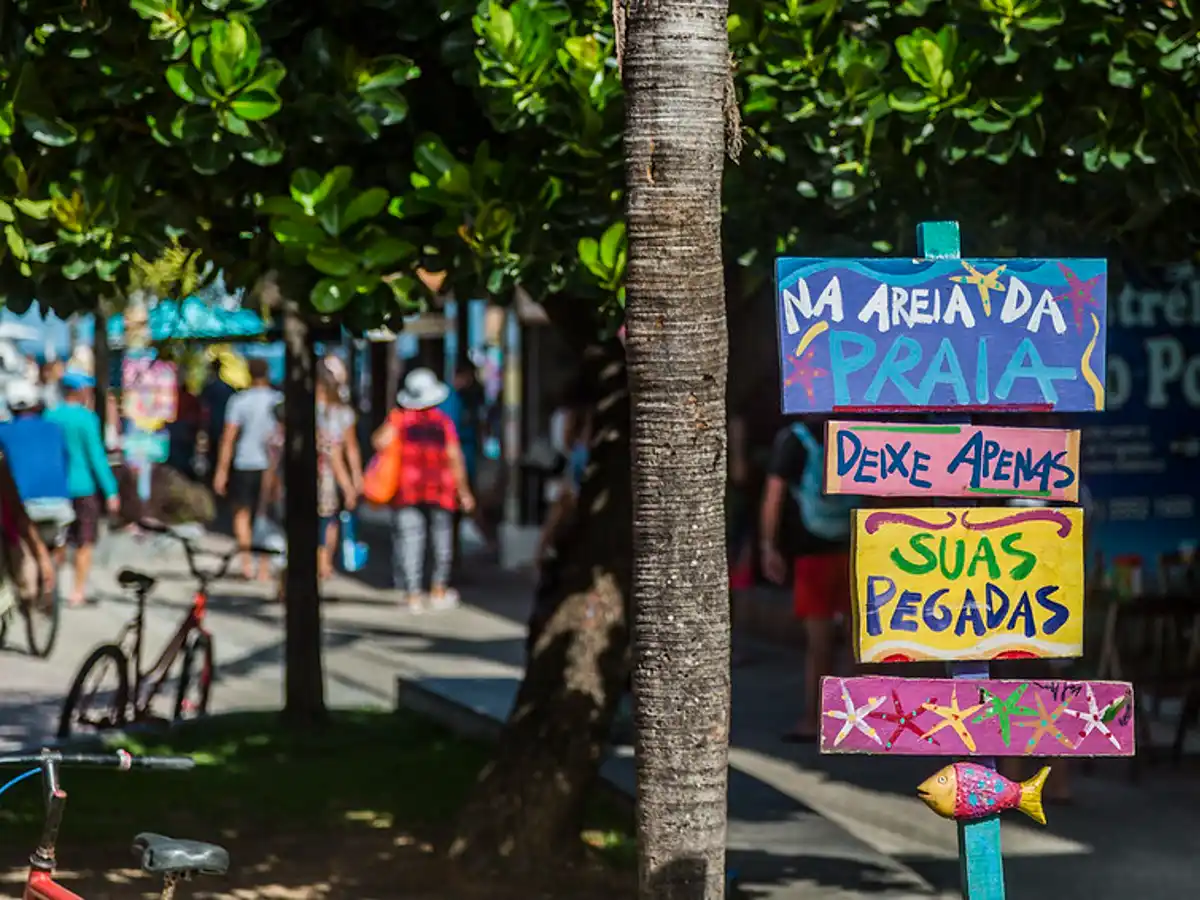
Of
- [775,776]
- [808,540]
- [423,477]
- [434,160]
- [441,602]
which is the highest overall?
[434,160]

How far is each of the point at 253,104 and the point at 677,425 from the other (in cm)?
187

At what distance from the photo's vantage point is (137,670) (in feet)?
34.5

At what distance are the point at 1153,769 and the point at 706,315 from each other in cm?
638

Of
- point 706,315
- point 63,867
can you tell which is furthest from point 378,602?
point 706,315

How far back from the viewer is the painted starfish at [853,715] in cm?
501

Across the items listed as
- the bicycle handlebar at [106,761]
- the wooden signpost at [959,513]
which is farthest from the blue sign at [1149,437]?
the bicycle handlebar at [106,761]

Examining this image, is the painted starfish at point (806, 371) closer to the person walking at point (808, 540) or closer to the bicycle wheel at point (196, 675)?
the person walking at point (808, 540)

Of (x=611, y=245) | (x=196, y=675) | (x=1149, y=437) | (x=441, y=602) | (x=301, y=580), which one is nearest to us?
(x=611, y=245)

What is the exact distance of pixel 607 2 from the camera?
6051 mm

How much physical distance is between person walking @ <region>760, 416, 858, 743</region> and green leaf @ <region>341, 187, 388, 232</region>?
16.4 ft

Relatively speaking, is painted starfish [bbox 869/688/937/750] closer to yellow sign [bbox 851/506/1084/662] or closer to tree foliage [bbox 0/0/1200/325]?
yellow sign [bbox 851/506/1084/662]

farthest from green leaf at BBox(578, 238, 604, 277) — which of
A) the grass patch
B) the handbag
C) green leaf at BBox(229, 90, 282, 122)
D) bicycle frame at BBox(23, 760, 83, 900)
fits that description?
the handbag

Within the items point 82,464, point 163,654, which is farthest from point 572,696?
point 82,464

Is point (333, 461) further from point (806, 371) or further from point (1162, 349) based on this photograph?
point (806, 371)
